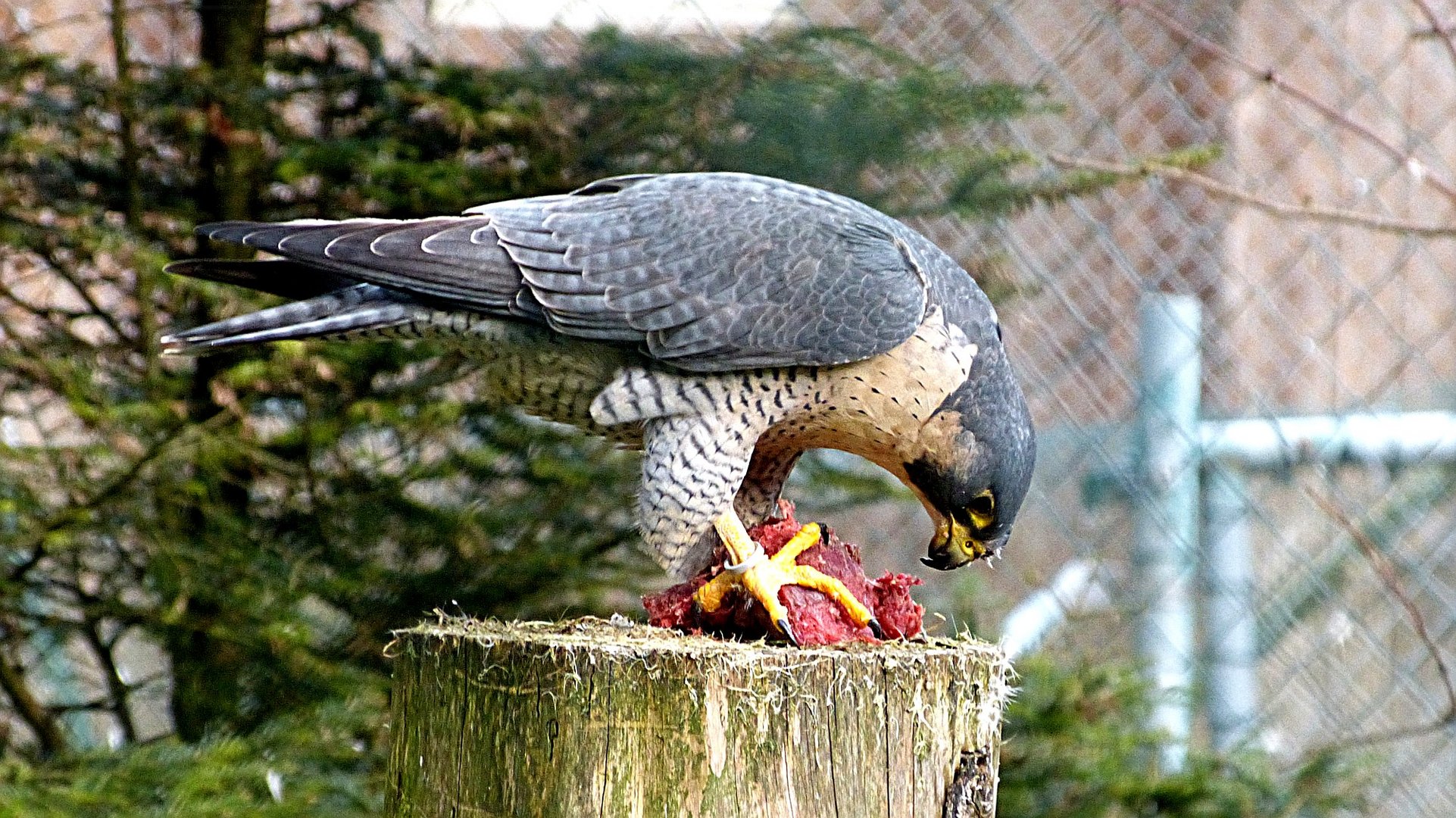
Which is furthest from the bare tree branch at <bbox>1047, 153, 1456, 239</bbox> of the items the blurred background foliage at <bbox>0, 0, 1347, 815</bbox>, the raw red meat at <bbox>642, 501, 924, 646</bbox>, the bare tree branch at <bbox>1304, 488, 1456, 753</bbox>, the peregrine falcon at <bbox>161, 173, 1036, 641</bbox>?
the raw red meat at <bbox>642, 501, 924, 646</bbox>

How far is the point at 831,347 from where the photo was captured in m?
2.40

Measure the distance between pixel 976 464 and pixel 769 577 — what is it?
50 cm

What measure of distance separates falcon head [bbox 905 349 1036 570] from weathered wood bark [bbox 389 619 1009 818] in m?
0.55

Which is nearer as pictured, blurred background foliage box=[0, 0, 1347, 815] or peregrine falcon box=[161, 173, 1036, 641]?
peregrine falcon box=[161, 173, 1036, 641]

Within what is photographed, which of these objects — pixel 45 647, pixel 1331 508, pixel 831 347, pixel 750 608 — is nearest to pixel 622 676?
pixel 750 608

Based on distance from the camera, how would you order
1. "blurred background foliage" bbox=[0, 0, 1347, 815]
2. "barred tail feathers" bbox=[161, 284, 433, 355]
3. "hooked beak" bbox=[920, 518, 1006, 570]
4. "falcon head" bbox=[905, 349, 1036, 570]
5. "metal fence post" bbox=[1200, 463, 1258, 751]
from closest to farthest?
1. "barred tail feathers" bbox=[161, 284, 433, 355]
2. "falcon head" bbox=[905, 349, 1036, 570]
3. "hooked beak" bbox=[920, 518, 1006, 570]
4. "blurred background foliage" bbox=[0, 0, 1347, 815]
5. "metal fence post" bbox=[1200, 463, 1258, 751]

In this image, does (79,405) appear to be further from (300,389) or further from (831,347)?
(831,347)

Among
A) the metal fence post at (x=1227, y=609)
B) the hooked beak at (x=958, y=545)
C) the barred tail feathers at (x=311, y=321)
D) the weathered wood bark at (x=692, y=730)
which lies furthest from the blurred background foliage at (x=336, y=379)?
the weathered wood bark at (x=692, y=730)

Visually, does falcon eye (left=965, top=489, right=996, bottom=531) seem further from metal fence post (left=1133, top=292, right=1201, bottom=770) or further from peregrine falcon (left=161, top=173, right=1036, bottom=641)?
metal fence post (left=1133, top=292, right=1201, bottom=770)

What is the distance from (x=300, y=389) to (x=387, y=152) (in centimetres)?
63

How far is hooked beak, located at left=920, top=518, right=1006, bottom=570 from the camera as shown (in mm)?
2598

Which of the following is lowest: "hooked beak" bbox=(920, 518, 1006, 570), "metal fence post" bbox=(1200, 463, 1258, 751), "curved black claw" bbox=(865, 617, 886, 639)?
"metal fence post" bbox=(1200, 463, 1258, 751)

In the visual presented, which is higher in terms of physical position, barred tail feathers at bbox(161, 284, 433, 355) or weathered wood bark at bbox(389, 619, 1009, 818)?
barred tail feathers at bbox(161, 284, 433, 355)

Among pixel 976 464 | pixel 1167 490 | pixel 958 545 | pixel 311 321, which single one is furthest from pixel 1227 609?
pixel 311 321
